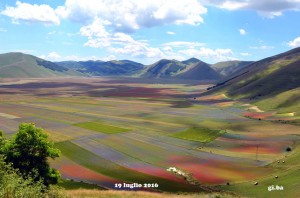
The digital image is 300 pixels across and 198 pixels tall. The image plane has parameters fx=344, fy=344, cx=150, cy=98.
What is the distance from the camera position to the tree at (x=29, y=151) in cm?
4728

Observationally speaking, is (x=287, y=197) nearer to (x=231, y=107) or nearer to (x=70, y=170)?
(x=70, y=170)

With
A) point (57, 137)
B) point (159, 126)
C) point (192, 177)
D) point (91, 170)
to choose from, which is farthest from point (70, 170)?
point (159, 126)

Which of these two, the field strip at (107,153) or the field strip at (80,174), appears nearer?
the field strip at (80,174)

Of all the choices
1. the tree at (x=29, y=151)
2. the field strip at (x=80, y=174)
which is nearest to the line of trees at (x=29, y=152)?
the tree at (x=29, y=151)

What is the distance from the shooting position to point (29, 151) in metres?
48.1

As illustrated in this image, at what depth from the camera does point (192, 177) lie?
72.4 metres

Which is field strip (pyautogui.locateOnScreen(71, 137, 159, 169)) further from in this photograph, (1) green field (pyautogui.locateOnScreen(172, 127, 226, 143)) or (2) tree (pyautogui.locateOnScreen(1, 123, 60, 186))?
(2) tree (pyautogui.locateOnScreen(1, 123, 60, 186))

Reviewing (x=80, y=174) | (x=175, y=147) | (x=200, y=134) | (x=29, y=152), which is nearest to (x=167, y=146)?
(x=175, y=147)

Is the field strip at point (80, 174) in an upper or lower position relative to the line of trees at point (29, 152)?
lower

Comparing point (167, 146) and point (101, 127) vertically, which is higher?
point (101, 127)

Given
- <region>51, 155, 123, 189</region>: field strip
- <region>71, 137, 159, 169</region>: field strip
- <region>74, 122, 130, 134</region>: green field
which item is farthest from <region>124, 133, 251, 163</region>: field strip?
<region>51, 155, 123, 189</region>: field strip

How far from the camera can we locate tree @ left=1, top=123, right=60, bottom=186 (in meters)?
47.3

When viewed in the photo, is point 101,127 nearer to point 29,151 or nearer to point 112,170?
point 112,170

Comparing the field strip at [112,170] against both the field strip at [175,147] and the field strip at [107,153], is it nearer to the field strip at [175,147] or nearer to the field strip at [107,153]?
the field strip at [107,153]
